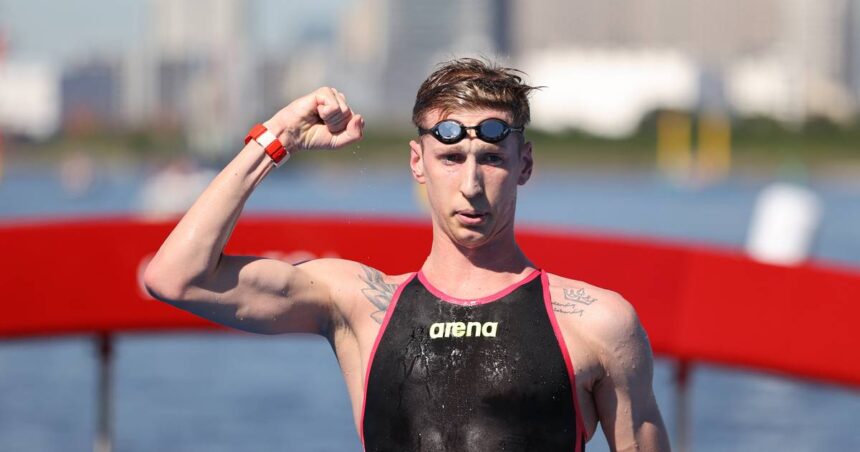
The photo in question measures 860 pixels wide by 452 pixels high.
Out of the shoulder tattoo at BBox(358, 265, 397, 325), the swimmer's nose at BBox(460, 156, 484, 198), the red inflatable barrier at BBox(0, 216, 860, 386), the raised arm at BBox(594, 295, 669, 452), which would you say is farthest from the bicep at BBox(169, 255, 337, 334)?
the red inflatable barrier at BBox(0, 216, 860, 386)

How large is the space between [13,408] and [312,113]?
77.4 feet

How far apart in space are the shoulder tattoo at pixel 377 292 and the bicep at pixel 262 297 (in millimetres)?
129

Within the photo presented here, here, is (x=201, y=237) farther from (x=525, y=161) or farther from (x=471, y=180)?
(x=525, y=161)

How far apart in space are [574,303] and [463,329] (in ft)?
1.14

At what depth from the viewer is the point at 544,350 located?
12.9ft

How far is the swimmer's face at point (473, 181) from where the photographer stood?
12.9 feet

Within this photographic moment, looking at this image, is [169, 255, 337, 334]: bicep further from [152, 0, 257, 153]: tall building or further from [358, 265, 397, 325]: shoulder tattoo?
[152, 0, 257, 153]: tall building

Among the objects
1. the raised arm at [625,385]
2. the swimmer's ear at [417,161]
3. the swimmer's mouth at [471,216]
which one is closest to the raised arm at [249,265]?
the swimmer's ear at [417,161]

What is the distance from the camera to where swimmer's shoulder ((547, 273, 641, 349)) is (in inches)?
155

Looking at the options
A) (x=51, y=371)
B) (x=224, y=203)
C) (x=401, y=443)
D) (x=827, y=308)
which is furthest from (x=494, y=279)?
(x=51, y=371)

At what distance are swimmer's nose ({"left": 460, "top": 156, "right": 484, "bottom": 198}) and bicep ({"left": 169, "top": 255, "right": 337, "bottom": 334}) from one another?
0.64m

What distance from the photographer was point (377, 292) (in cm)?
421

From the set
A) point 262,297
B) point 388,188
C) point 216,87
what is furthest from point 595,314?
point 216,87

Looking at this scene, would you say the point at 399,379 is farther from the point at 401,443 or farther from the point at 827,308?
the point at 827,308
